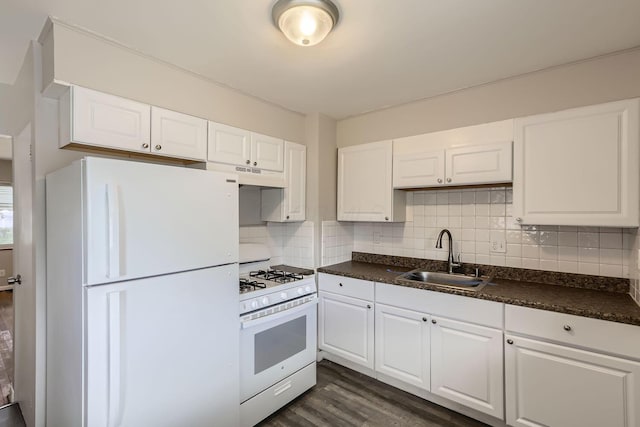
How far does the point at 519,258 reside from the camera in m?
2.37

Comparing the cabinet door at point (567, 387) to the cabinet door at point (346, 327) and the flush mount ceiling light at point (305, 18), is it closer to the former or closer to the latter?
the cabinet door at point (346, 327)

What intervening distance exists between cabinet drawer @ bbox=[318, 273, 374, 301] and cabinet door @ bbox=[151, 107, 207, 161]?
1501 millimetres

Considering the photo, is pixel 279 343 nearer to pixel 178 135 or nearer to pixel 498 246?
pixel 178 135

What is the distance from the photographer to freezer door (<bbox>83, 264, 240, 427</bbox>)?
132 centimetres

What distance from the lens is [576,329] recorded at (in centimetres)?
169

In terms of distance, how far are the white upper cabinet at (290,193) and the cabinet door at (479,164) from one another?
4.26ft

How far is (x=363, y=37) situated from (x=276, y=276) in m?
1.82

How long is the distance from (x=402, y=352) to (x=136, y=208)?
208 cm

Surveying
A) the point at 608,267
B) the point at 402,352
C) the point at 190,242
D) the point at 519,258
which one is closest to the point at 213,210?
the point at 190,242

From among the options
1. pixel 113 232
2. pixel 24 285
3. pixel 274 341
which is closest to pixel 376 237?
pixel 274 341

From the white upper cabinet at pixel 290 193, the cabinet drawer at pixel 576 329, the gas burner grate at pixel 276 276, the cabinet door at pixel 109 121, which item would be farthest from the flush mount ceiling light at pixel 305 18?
the cabinet drawer at pixel 576 329

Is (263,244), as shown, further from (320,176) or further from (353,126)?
(353,126)

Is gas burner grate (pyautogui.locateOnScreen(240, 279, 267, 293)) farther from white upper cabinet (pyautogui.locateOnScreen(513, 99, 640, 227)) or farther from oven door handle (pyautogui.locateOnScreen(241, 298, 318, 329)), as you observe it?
white upper cabinet (pyautogui.locateOnScreen(513, 99, 640, 227))

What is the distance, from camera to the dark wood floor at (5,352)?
97.2 inches
